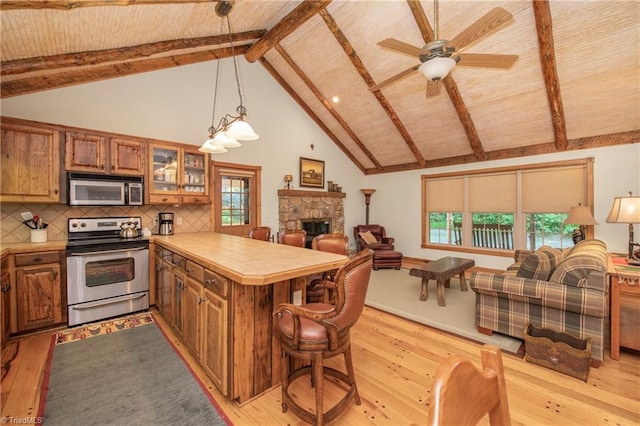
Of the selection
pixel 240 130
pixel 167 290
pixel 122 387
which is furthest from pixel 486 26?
pixel 122 387

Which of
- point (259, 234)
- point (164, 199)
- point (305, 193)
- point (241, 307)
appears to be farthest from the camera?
point (305, 193)

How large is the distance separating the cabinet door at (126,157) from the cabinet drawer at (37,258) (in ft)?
3.69

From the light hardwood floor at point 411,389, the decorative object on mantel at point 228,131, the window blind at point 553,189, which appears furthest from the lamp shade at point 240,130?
the window blind at point 553,189

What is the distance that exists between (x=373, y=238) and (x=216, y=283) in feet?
16.2

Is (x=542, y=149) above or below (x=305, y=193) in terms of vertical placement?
above

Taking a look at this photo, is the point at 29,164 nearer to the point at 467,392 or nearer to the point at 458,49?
the point at 467,392

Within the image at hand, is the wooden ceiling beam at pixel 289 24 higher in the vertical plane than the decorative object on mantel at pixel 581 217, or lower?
higher

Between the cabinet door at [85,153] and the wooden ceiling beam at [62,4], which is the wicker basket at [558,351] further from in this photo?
the cabinet door at [85,153]

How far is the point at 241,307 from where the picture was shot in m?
1.84

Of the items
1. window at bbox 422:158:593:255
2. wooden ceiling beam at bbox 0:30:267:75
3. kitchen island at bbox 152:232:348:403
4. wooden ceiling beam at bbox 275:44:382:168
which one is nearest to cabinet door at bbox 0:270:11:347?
kitchen island at bbox 152:232:348:403

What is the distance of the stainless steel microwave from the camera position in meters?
3.18

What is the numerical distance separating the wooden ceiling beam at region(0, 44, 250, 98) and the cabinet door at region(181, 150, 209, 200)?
4.20ft

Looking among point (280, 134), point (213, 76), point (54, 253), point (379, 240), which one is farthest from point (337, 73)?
point (54, 253)

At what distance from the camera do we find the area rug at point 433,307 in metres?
2.88
